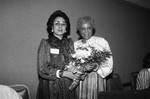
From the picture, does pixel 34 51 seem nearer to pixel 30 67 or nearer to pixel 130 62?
pixel 30 67

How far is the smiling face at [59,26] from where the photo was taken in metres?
2.18

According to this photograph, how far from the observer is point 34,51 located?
272 centimetres

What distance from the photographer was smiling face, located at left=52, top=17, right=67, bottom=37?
2.18 m

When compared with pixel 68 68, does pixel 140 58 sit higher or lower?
lower

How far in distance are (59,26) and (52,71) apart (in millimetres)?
582

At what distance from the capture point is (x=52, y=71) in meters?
1.99

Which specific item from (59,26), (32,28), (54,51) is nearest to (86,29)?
(59,26)

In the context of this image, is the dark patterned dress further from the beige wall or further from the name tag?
the beige wall

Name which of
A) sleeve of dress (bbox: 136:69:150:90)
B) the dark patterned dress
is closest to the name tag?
the dark patterned dress

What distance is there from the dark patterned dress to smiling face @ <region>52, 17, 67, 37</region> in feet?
0.46

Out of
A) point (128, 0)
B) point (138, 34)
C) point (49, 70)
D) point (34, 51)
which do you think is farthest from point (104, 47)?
point (138, 34)

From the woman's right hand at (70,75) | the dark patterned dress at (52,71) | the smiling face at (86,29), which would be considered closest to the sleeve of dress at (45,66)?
the dark patterned dress at (52,71)

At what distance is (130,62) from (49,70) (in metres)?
3.31

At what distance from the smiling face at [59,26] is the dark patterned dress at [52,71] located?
142mm
